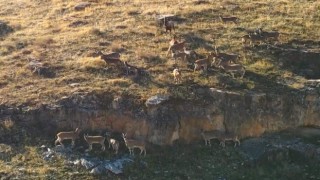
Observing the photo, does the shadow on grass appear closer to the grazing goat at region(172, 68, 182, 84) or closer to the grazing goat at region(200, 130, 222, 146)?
the grazing goat at region(172, 68, 182, 84)

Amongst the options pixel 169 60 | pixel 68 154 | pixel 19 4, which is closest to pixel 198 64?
pixel 169 60

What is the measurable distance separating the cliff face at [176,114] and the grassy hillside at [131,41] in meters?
0.76

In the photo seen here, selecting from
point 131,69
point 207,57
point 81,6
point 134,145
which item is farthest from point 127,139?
point 81,6

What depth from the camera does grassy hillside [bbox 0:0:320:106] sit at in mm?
28562

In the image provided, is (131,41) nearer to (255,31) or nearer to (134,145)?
(255,31)

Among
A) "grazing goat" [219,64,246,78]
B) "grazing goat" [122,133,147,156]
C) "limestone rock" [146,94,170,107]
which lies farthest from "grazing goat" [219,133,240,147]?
"grazing goat" [219,64,246,78]

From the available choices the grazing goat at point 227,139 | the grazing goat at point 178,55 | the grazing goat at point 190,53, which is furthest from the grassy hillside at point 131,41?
the grazing goat at point 227,139

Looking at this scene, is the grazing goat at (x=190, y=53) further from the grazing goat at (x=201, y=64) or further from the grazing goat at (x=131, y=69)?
→ the grazing goat at (x=131, y=69)

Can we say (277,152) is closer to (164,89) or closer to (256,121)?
(256,121)

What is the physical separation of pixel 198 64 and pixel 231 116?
12.5ft

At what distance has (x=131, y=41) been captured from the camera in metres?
34.3

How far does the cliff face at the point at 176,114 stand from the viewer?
86.6 ft

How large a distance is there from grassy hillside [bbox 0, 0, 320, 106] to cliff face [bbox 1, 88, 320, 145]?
759 millimetres

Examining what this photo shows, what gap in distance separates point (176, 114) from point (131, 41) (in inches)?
350
